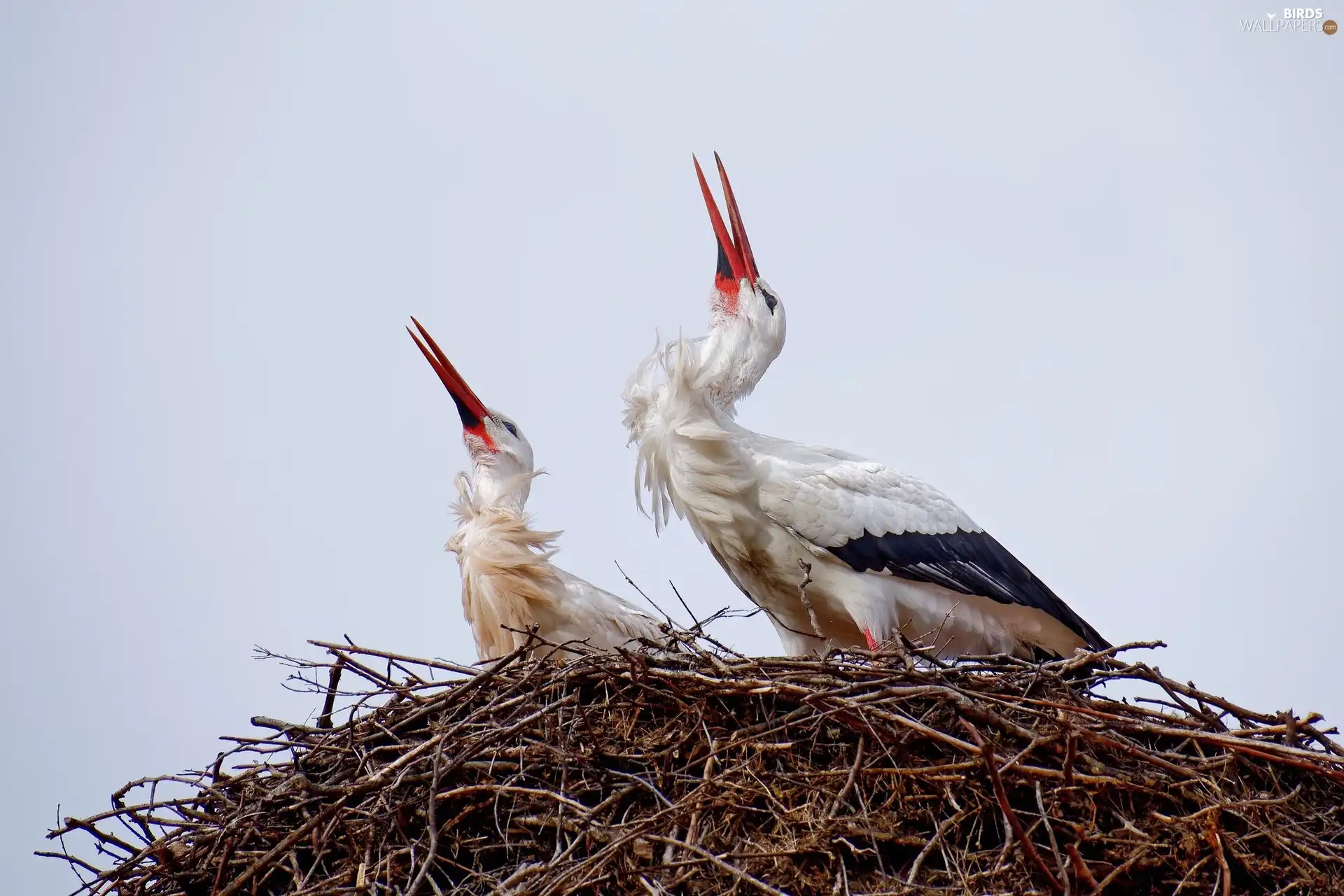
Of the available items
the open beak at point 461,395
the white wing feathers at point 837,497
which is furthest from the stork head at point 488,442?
the white wing feathers at point 837,497

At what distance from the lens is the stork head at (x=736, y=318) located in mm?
4516

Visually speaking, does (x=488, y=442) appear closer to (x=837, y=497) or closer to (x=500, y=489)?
(x=500, y=489)

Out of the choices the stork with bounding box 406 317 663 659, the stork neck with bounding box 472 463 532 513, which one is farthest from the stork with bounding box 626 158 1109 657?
the stork neck with bounding box 472 463 532 513

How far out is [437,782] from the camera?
3195 mm

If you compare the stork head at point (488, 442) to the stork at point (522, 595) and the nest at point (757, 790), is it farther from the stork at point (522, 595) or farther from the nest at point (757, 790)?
the nest at point (757, 790)

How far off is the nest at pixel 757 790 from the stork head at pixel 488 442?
1607mm

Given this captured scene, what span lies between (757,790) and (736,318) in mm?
1886

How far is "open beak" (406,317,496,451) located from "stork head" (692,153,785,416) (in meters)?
1.02

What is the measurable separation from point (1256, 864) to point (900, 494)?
1.51 m

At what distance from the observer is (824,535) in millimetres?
4090

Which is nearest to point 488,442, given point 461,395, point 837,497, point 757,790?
point 461,395

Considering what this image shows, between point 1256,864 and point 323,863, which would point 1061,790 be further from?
point 323,863

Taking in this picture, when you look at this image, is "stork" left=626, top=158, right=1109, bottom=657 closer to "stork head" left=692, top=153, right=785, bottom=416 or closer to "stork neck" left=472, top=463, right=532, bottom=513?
"stork head" left=692, top=153, right=785, bottom=416

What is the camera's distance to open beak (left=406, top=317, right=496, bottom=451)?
5301 millimetres
